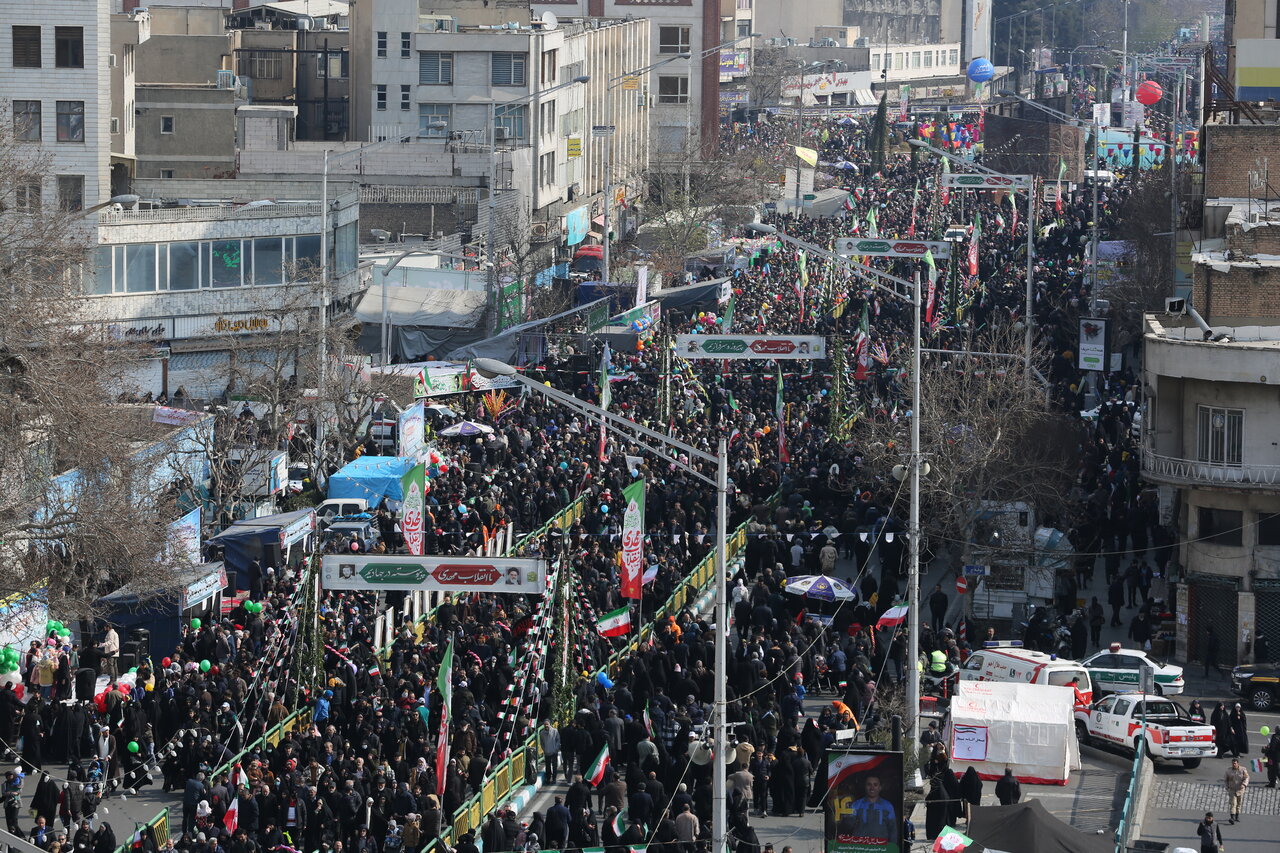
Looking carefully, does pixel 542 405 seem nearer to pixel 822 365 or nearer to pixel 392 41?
pixel 822 365

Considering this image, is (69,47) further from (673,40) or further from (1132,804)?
(673,40)

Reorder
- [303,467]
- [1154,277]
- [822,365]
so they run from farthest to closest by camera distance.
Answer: [1154,277] < [822,365] < [303,467]

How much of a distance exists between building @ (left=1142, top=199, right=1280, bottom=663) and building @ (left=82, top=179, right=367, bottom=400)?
20.5m

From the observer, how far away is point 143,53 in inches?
3184

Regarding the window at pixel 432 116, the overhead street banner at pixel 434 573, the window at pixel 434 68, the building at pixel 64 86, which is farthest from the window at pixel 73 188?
the overhead street banner at pixel 434 573

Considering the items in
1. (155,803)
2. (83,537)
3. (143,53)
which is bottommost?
(155,803)

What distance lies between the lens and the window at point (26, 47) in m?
61.1

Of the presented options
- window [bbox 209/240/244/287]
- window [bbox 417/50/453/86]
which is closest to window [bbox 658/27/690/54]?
window [bbox 417/50/453/86]

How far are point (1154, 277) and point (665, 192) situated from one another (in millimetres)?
28045

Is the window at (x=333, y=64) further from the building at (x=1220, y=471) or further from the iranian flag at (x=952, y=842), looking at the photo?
the iranian flag at (x=952, y=842)

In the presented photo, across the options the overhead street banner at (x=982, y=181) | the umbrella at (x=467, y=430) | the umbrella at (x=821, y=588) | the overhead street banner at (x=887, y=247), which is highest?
the overhead street banner at (x=982, y=181)

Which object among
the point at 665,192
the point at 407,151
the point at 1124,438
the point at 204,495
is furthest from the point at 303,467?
the point at 665,192

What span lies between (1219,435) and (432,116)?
55.7 metres

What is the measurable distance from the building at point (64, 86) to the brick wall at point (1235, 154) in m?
28.6
